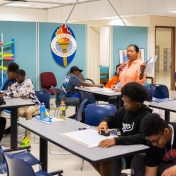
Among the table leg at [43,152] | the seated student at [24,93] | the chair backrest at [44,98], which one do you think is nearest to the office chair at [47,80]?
the chair backrest at [44,98]

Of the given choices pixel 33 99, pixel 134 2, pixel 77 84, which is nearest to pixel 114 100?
pixel 77 84

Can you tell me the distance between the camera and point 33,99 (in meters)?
5.32

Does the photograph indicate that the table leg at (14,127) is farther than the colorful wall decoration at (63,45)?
No

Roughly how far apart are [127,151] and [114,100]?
3486 millimetres

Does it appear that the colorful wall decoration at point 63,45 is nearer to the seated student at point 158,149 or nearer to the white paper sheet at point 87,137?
the white paper sheet at point 87,137

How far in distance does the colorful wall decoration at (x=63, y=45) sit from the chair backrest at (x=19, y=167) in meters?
6.27

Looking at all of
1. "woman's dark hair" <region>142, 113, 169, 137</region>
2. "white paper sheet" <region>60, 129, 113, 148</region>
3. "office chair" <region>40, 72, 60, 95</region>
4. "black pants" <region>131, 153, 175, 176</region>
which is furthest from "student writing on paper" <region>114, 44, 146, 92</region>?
"office chair" <region>40, 72, 60, 95</region>

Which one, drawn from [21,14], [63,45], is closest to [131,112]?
[63,45]

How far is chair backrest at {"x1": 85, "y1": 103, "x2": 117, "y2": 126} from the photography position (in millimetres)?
3867

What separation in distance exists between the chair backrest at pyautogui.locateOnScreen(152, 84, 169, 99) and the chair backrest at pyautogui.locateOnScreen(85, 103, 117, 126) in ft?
9.64

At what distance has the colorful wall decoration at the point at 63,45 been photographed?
27.6 feet

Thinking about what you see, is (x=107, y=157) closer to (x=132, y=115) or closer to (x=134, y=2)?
(x=132, y=115)

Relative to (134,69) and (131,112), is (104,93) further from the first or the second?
(131,112)

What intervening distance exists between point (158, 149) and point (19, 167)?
3.30ft
